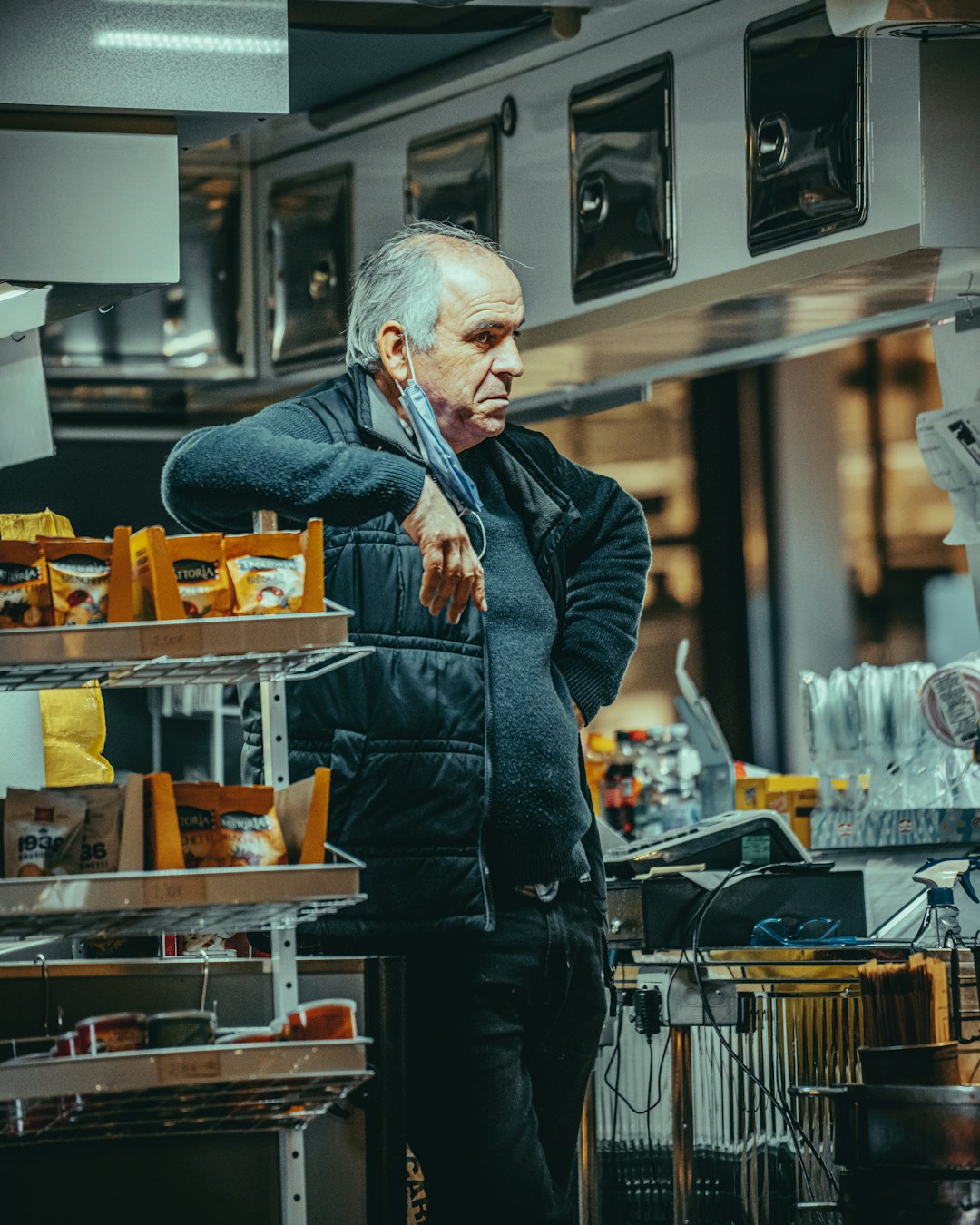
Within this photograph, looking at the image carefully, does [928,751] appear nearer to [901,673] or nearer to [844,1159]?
[901,673]

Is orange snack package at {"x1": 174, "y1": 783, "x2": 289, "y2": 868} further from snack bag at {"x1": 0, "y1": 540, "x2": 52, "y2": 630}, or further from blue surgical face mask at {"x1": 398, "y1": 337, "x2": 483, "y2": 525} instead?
blue surgical face mask at {"x1": 398, "y1": 337, "x2": 483, "y2": 525}

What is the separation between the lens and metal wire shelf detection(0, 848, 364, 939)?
1911 millimetres

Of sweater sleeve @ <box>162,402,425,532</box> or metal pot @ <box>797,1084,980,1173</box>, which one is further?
metal pot @ <box>797,1084,980,1173</box>

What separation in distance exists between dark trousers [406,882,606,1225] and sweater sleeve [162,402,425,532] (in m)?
0.57

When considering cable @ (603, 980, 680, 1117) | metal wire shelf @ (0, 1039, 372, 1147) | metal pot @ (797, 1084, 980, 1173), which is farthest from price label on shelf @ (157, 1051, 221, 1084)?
cable @ (603, 980, 680, 1117)

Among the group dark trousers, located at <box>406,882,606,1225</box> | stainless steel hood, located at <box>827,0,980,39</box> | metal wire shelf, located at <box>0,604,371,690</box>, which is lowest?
dark trousers, located at <box>406,882,606,1225</box>

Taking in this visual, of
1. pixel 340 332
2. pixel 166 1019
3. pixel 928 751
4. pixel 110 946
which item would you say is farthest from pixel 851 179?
pixel 166 1019

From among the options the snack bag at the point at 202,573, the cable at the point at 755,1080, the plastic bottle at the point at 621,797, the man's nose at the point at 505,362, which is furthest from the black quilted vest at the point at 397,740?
the plastic bottle at the point at 621,797

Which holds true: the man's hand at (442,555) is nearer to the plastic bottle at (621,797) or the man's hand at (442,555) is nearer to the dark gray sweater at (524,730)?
the dark gray sweater at (524,730)

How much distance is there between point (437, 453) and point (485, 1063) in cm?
77

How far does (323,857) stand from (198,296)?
3.94 metres

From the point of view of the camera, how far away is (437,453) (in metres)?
2.34

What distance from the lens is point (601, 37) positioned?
479cm

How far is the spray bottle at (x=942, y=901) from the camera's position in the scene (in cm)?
318
